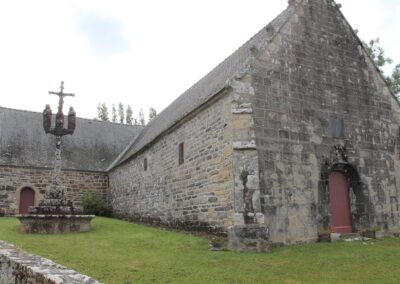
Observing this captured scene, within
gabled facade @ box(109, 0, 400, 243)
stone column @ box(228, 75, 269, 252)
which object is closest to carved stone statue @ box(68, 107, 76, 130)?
gabled facade @ box(109, 0, 400, 243)

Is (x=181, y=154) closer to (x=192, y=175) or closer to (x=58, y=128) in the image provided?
(x=192, y=175)

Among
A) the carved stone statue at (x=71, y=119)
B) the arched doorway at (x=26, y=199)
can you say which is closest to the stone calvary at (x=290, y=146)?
the carved stone statue at (x=71, y=119)

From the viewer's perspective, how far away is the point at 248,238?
9344mm

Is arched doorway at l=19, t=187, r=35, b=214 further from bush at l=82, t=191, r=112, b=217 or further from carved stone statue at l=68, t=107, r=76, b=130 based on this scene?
carved stone statue at l=68, t=107, r=76, b=130

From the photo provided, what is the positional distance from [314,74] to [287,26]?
1.68 m

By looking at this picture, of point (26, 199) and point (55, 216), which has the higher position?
point (26, 199)

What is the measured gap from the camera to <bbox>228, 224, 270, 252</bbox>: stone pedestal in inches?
367

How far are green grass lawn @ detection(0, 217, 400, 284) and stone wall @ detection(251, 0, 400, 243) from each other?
1174 millimetres

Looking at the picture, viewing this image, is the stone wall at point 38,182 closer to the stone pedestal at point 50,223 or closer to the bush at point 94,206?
the bush at point 94,206

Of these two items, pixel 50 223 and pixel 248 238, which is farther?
pixel 50 223

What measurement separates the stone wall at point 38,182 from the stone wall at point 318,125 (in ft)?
45.1

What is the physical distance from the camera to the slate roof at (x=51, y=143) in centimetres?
2150

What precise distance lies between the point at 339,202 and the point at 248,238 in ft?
13.4

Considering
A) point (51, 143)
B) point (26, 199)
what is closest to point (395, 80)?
point (51, 143)
